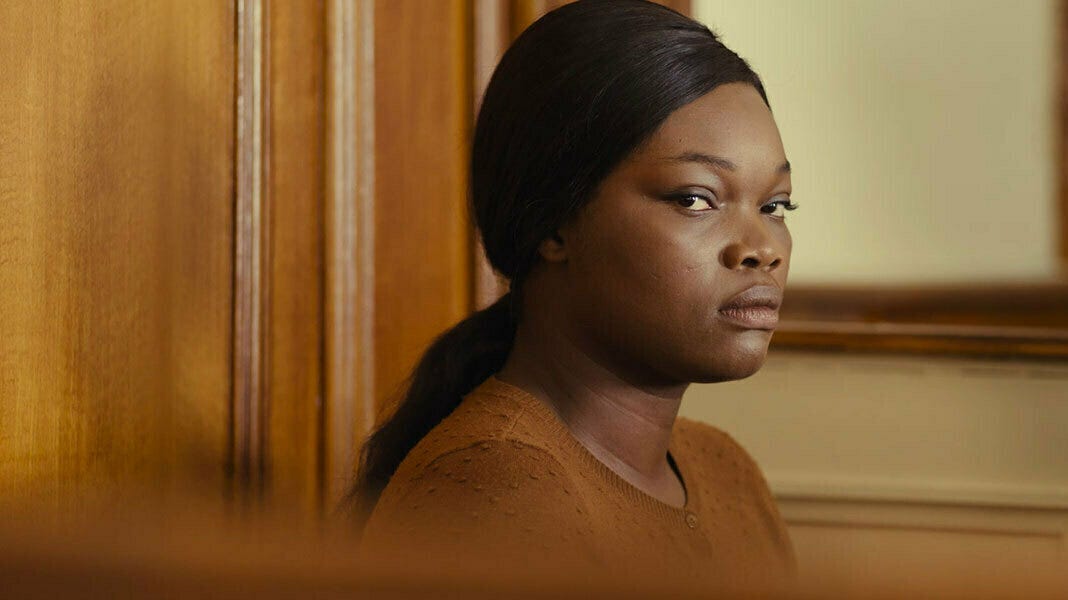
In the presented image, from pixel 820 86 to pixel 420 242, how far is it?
1.57 ft

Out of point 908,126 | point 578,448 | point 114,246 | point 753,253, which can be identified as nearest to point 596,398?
point 578,448

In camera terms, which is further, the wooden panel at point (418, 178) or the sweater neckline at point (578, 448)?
the wooden panel at point (418, 178)

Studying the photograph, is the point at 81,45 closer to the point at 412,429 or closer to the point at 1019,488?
the point at 412,429

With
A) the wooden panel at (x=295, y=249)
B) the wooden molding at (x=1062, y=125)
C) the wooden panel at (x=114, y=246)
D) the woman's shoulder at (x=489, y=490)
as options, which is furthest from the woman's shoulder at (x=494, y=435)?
the wooden molding at (x=1062, y=125)

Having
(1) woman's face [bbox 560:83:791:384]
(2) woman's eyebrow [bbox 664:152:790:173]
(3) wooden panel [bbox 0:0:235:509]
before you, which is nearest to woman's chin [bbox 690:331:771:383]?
(1) woman's face [bbox 560:83:791:384]

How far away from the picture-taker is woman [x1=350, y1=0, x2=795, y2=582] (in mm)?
696

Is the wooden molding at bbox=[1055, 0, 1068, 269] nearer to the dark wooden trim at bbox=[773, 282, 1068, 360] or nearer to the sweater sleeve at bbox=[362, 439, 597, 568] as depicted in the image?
the dark wooden trim at bbox=[773, 282, 1068, 360]

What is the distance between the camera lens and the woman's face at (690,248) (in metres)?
0.71

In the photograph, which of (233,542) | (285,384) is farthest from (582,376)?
(233,542)

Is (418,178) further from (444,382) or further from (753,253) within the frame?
(753,253)

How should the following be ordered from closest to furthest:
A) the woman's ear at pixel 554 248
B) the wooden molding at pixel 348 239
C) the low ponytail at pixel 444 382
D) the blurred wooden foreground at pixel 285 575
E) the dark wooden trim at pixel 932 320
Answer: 1. the blurred wooden foreground at pixel 285 575
2. the woman's ear at pixel 554 248
3. the low ponytail at pixel 444 382
4. the wooden molding at pixel 348 239
5. the dark wooden trim at pixel 932 320

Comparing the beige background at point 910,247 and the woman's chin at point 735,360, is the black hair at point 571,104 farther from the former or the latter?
the beige background at point 910,247

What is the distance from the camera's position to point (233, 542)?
17 centimetres

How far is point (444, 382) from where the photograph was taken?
864mm
